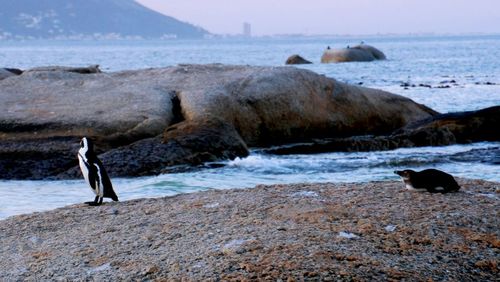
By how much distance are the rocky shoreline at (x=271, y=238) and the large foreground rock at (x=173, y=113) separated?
475cm

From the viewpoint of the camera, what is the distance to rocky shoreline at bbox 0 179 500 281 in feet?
20.4

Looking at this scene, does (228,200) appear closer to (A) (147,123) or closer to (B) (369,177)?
(B) (369,177)

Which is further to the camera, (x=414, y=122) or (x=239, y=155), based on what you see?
(x=414, y=122)

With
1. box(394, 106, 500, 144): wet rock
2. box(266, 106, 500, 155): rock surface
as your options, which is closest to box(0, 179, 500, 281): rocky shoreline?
box(266, 106, 500, 155): rock surface

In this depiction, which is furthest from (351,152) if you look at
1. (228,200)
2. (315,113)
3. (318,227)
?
(318,227)

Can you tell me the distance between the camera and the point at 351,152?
15836 millimetres

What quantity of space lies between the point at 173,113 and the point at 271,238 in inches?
341

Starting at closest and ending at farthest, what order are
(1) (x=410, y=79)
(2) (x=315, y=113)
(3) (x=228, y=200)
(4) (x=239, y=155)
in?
1. (3) (x=228, y=200)
2. (4) (x=239, y=155)
3. (2) (x=315, y=113)
4. (1) (x=410, y=79)

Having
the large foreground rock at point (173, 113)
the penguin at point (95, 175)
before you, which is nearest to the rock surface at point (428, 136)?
the large foreground rock at point (173, 113)

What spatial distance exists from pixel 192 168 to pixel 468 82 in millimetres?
25168

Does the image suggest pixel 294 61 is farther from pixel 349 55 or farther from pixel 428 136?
pixel 428 136

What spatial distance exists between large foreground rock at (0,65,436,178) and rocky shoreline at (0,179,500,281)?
475 cm

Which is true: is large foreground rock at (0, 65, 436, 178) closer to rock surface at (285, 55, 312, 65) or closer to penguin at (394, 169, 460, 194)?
penguin at (394, 169, 460, 194)

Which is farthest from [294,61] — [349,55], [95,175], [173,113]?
[95,175]
